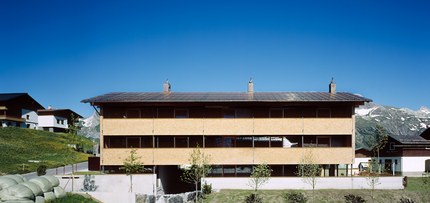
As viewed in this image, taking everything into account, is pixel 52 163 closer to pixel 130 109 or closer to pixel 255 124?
pixel 130 109

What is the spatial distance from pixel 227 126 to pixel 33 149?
35056 millimetres

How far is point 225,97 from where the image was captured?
131 ft

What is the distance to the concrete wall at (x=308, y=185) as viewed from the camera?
119ft

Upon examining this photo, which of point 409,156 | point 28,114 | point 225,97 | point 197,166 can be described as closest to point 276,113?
point 225,97

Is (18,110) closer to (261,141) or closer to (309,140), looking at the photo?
(261,141)

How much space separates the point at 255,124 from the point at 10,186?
22.4m

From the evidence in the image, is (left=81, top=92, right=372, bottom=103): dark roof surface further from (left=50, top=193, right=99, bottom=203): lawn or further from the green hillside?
(left=50, top=193, right=99, bottom=203): lawn

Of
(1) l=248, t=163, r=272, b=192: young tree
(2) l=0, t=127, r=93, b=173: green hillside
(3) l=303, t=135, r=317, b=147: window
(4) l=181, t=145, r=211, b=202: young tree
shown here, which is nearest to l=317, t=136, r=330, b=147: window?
(3) l=303, t=135, r=317, b=147: window

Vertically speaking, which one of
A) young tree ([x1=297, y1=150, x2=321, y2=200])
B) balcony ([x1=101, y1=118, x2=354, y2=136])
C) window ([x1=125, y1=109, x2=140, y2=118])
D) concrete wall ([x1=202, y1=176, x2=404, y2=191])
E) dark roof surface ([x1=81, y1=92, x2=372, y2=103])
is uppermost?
dark roof surface ([x1=81, y1=92, x2=372, y2=103])

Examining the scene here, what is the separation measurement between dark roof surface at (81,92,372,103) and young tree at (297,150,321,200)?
5831 millimetres

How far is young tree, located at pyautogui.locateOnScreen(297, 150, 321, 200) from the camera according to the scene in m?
35.5

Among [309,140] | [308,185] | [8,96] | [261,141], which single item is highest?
[8,96]

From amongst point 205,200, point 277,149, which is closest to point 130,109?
point 205,200

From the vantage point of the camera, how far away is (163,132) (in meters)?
38.7
